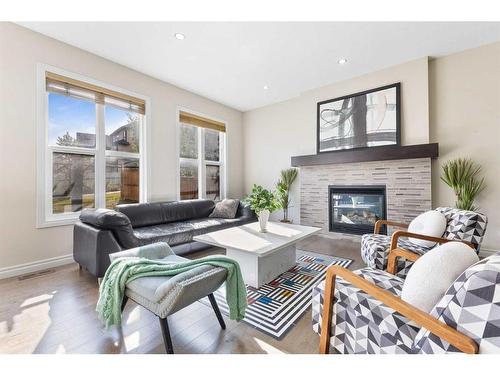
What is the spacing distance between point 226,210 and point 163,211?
1.05m

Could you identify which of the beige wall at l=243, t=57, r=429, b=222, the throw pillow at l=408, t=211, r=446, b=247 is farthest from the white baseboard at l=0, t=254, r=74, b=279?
the throw pillow at l=408, t=211, r=446, b=247

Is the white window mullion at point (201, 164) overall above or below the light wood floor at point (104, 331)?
above

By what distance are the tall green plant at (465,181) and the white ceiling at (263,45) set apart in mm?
1609

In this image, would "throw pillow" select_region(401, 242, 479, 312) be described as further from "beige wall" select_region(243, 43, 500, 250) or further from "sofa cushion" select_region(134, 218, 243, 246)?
"beige wall" select_region(243, 43, 500, 250)

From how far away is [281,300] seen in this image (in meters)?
1.91

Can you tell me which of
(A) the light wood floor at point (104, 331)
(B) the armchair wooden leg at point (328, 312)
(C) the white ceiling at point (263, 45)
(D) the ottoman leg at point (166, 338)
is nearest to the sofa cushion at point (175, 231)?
(A) the light wood floor at point (104, 331)

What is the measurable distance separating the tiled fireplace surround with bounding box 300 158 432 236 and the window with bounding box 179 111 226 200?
192 centimetres

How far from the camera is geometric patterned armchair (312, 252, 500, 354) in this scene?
0.67 metres

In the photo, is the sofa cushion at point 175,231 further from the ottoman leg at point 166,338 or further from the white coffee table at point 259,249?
the ottoman leg at point 166,338

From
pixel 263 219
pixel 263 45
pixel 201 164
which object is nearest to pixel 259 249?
pixel 263 219

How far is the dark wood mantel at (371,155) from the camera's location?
3.14m
